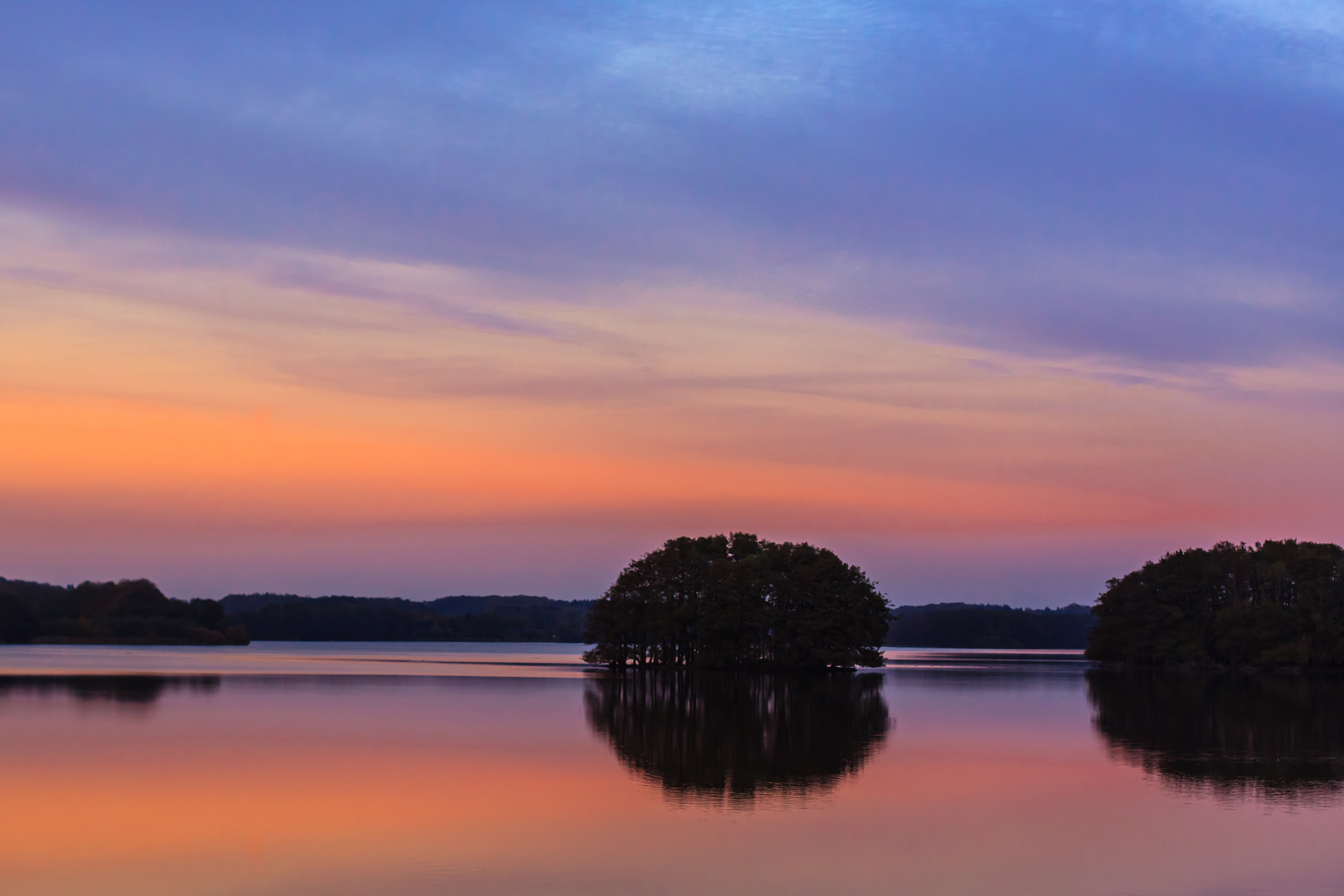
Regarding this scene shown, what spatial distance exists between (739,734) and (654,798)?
1253 centimetres

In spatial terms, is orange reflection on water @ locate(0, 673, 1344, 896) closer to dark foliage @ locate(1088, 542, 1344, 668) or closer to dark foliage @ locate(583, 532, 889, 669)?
dark foliage @ locate(583, 532, 889, 669)

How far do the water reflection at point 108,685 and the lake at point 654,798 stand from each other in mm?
1076

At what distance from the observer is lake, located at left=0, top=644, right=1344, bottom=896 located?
52.5 feet

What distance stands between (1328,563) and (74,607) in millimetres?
131957

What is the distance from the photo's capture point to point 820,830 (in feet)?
62.2

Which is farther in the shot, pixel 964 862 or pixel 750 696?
pixel 750 696

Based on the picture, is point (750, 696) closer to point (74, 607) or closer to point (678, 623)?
point (678, 623)

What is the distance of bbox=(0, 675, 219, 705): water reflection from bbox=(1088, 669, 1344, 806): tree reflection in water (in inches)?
1258

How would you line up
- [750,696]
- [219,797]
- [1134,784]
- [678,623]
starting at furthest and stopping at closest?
[678,623] → [750,696] → [1134,784] → [219,797]

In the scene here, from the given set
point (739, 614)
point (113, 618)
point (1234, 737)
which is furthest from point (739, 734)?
point (113, 618)

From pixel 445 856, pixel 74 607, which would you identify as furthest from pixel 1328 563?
pixel 74 607

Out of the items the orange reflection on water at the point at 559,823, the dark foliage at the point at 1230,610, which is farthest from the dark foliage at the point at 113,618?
the orange reflection on water at the point at 559,823

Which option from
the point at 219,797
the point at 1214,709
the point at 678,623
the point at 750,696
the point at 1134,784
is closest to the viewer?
the point at 219,797

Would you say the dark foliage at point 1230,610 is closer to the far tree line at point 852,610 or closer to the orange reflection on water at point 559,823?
the far tree line at point 852,610
